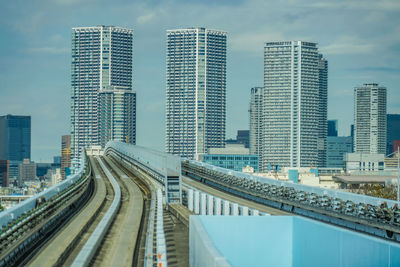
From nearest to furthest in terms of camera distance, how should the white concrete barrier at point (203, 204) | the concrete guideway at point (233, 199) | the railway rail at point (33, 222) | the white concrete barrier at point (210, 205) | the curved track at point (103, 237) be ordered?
1. the railway rail at point (33, 222)
2. the curved track at point (103, 237)
3. the white concrete barrier at point (210, 205)
4. the white concrete barrier at point (203, 204)
5. the concrete guideway at point (233, 199)

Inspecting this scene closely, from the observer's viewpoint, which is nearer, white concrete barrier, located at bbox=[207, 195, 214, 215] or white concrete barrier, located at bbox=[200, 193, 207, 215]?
white concrete barrier, located at bbox=[207, 195, 214, 215]

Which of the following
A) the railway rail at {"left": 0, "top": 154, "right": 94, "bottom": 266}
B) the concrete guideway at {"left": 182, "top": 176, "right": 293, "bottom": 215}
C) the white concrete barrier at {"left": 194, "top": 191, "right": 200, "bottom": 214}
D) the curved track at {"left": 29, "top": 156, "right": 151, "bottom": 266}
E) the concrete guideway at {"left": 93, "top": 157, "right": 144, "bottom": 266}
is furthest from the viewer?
the white concrete barrier at {"left": 194, "top": 191, "right": 200, "bottom": 214}

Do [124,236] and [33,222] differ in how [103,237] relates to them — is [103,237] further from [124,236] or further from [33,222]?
[33,222]

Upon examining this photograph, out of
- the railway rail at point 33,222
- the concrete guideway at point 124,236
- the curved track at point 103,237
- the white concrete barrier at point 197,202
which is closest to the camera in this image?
the railway rail at point 33,222

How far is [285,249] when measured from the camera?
34.5 m

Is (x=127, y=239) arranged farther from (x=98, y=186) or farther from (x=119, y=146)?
(x=119, y=146)

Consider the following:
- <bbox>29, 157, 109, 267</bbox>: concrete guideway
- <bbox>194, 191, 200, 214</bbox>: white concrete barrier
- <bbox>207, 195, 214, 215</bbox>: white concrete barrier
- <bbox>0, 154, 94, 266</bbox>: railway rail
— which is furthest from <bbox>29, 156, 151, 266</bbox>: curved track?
<bbox>207, 195, 214, 215</bbox>: white concrete barrier

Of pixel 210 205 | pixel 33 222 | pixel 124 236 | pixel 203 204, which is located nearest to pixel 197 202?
pixel 203 204

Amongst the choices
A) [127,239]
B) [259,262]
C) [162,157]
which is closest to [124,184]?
[162,157]

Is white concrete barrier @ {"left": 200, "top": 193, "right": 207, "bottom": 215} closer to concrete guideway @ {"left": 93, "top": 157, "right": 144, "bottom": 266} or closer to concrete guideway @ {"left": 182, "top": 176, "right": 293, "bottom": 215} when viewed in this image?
concrete guideway @ {"left": 182, "top": 176, "right": 293, "bottom": 215}

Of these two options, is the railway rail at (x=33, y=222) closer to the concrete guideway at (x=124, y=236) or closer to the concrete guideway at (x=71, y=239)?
the concrete guideway at (x=71, y=239)

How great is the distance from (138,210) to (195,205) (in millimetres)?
6553

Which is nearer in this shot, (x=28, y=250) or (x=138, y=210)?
(x=28, y=250)

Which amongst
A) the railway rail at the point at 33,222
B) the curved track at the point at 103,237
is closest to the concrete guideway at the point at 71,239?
the curved track at the point at 103,237
